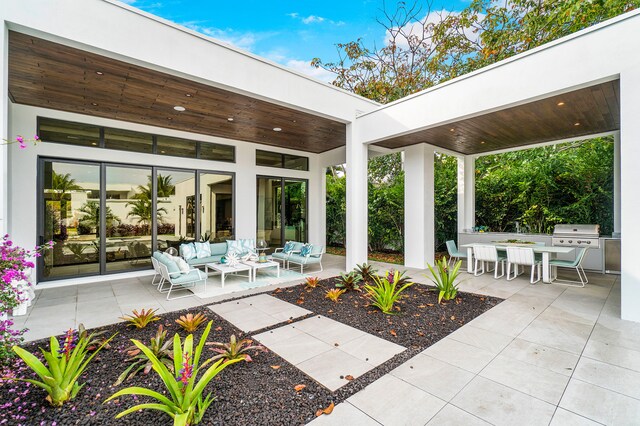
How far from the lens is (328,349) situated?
10.5 feet

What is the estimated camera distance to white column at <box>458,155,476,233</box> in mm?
9383

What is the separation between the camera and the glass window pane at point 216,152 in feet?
27.1

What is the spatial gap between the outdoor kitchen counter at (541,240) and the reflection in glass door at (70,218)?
33.3 ft

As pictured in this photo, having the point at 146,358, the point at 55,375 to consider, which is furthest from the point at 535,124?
the point at 55,375

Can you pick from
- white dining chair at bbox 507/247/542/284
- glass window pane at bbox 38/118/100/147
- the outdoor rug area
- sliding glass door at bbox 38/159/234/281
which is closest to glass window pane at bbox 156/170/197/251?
sliding glass door at bbox 38/159/234/281

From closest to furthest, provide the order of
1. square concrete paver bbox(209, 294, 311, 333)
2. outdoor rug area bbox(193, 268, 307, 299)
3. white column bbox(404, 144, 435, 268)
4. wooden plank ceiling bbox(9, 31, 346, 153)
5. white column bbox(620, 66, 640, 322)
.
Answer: white column bbox(620, 66, 640, 322)
square concrete paver bbox(209, 294, 311, 333)
wooden plank ceiling bbox(9, 31, 346, 153)
outdoor rug area bbox(193, 268, 307, 299)
white column bbox(404, 144, 435, 268)

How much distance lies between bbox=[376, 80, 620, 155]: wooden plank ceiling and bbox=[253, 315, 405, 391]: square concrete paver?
505cm

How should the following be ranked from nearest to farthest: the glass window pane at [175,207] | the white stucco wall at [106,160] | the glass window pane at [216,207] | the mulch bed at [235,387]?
1. the mulch bed at [235,387]
2. the white stucco wall at [106,160]
3. the glass window pane at [175,207]
4. the glass window pane at [216,207]

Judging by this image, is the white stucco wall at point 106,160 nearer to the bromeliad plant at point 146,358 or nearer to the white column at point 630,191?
the bromeliad plant at point 146,358

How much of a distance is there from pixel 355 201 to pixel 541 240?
531 cm

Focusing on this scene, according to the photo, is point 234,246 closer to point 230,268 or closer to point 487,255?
point 230,268

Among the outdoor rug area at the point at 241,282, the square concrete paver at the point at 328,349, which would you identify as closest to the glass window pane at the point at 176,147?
the outdoor rug area at the point at 241,282

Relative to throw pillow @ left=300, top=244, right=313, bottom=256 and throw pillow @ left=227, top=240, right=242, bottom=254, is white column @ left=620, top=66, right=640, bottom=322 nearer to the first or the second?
throw pillow @ left=300, top=244, right=313, bottom=256

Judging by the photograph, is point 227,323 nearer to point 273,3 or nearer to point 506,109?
point 506,109
